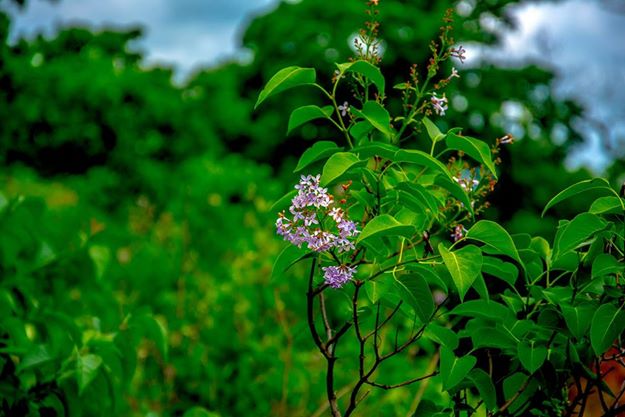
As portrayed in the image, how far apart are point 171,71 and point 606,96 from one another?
291 inches

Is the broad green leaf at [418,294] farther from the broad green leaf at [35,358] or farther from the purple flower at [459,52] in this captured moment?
the broad green leaf at [35,358]

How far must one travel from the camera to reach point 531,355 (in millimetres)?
1474

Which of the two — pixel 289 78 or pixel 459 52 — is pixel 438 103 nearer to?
pixel 459 52

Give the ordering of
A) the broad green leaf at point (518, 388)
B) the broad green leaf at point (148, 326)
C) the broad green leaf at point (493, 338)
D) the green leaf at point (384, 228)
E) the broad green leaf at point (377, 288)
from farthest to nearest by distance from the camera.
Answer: the broad green leaf at point (148, 326) → the broad green leaf at point (518, 388) → the broad green leaf at point (493, 338) → the broad green leaf at point (377, 288) → the green leaf at point (384, 228)

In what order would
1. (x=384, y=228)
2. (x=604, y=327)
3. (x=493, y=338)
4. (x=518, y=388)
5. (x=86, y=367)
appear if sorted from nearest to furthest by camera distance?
(x=384, y=228)
(x=604, y=327)
(x=493, y=338)
(x=518, y=388)
(x=86, y=367)

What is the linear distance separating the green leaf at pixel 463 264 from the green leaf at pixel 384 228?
8 centimetres

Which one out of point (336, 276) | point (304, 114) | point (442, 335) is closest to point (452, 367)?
point (442, 335)

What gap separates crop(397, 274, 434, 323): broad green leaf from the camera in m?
1.41

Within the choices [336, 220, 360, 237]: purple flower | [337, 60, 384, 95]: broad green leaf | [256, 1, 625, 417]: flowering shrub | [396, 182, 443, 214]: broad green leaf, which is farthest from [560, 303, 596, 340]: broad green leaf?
[337, 60, 384, 95]: broad green leaf

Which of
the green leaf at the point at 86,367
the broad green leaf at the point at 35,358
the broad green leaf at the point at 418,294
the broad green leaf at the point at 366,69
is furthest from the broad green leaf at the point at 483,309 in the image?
the broad green leaf at the point at 35,358

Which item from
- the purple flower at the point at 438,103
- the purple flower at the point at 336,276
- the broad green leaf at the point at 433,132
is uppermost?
the purple flower at the point at 438,103

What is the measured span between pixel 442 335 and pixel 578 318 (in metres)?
0.26

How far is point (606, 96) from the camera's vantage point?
495 inches

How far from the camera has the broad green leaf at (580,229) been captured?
1428 millimetres
